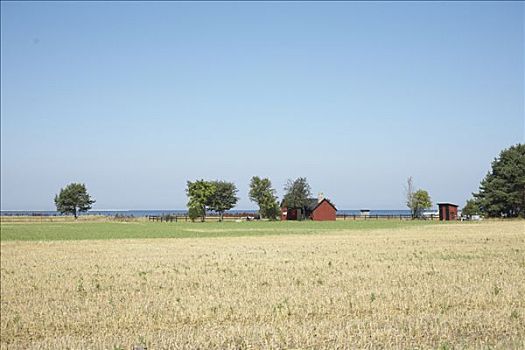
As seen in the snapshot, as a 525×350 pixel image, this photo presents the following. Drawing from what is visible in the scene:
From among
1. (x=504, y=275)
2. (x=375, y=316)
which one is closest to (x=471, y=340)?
(x=375, y=316)

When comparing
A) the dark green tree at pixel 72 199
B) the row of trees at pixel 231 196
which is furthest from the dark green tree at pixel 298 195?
the dark green tree at pixel 72 199

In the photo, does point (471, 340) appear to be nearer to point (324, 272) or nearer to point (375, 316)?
point (375, 316)

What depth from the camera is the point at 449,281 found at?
63.3 feet

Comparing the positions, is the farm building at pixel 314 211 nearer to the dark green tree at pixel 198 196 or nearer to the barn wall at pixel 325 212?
the barn wall at pixel 325 212

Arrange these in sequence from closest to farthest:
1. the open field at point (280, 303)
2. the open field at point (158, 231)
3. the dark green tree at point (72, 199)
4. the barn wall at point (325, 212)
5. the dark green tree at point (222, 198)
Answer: the open field at point (280, 303)
the open field at point (158, 231)
the barn wall at point (325, 212)
the dark green tree at point (222, 198)
the dark green tree at point (72, 199)

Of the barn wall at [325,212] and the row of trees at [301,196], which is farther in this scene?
the barn wall at [325,212]

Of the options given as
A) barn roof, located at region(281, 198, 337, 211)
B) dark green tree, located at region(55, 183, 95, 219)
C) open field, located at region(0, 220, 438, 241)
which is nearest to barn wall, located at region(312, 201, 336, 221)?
barn roof, located at region(281, 198, 337, 211)

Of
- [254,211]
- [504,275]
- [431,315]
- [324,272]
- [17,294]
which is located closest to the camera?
Answer: [431,315]

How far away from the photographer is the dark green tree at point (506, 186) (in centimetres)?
1077

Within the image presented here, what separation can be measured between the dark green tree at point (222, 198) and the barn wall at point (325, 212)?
27.3 meters

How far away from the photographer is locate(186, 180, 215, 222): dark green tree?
129125 mm

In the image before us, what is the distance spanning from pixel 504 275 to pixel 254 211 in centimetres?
13369

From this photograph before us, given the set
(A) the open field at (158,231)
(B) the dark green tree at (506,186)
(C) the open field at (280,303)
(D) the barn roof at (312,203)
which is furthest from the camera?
(D) the barn roof at (312,203)

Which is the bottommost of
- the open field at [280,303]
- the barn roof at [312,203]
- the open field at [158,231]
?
the open field at [158,231]
